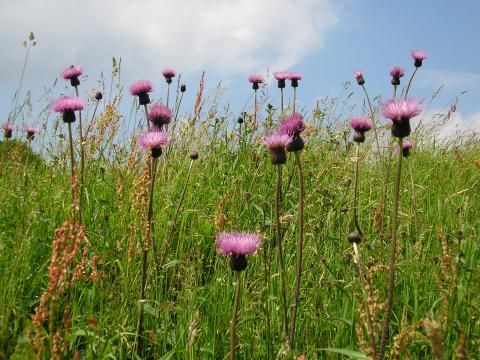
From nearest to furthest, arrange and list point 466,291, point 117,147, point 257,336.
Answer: point 257,336
point 466,291
point 117,147

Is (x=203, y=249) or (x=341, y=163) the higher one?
(x=341, y=163)

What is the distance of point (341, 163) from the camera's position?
3.98 meters

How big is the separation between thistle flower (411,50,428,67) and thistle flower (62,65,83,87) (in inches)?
111

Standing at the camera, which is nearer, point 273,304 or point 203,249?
point 273,304

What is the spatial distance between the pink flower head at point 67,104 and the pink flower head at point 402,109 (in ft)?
5.45

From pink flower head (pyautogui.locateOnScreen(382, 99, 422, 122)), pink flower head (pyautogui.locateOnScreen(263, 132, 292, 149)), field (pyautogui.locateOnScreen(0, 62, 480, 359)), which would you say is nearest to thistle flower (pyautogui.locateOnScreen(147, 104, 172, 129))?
field (pyautogui.locateOnScreen(0, 62, 480, 359))

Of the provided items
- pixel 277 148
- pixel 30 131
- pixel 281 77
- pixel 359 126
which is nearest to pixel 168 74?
pixel 281 77

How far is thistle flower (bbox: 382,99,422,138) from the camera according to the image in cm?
176

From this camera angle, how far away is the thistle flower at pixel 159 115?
2.69m

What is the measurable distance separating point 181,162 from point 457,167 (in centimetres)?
270

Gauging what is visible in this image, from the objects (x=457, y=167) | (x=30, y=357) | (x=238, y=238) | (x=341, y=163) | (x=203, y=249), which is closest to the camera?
(x=30, y=357)

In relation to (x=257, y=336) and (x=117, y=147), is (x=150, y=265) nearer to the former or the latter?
(x=257, y=336)

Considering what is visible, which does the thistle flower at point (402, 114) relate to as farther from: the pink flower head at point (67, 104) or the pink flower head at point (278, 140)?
the pink flower head at point (67, 104)

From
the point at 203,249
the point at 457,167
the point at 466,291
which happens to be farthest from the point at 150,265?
the point at 457,167
